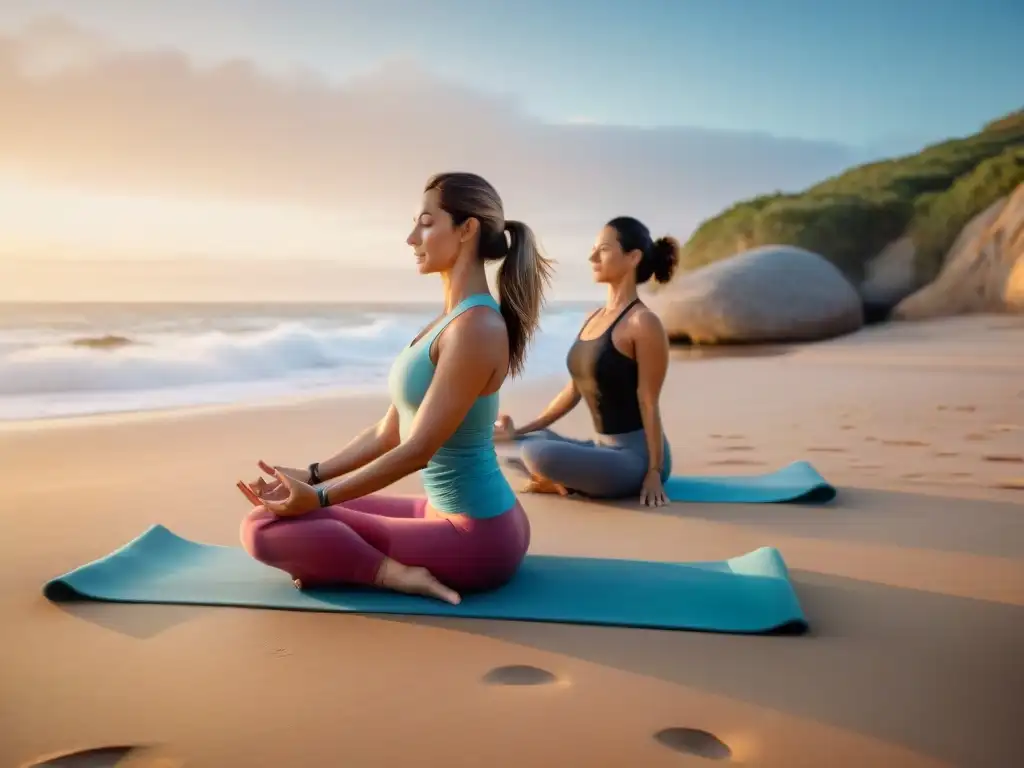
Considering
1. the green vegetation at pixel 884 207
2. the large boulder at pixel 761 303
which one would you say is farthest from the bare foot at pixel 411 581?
the green vegetation at pixel 884 207

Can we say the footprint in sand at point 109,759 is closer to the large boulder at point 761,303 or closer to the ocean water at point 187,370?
the ocean water at point 187,370

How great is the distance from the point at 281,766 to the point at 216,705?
353 millimetres

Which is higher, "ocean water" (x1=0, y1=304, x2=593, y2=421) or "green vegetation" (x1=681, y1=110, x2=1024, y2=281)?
"green vegetation" (x1=681, y1=110, x2=1024, y2=281)

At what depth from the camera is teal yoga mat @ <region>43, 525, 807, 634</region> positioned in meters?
2.61

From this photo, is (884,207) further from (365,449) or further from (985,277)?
(365,449)

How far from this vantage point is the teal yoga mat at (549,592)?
261 cm

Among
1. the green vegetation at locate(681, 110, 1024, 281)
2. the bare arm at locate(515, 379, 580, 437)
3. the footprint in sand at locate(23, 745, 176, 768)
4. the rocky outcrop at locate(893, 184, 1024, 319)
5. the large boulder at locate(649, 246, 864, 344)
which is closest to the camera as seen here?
the footprint in sand at locate(23, 745, 176, 768)

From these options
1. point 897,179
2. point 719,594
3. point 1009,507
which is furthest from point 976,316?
point 719,594

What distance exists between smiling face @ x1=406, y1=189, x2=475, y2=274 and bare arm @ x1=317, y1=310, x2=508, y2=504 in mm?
253

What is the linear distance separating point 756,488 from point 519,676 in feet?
8.17

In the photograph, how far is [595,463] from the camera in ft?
13.8

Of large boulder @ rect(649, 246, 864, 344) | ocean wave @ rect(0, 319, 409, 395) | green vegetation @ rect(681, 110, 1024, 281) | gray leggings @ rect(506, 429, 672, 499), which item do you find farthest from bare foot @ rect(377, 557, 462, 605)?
green vegetation @ rect(681, 110, 1024, 281)

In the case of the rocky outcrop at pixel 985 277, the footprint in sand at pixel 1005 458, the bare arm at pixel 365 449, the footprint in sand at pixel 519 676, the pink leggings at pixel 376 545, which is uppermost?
the rocky outcrop at pixel 985 277

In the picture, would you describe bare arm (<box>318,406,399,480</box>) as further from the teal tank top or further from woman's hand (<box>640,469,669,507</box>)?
woman's hand (<box>640,469,669,507</box>)
